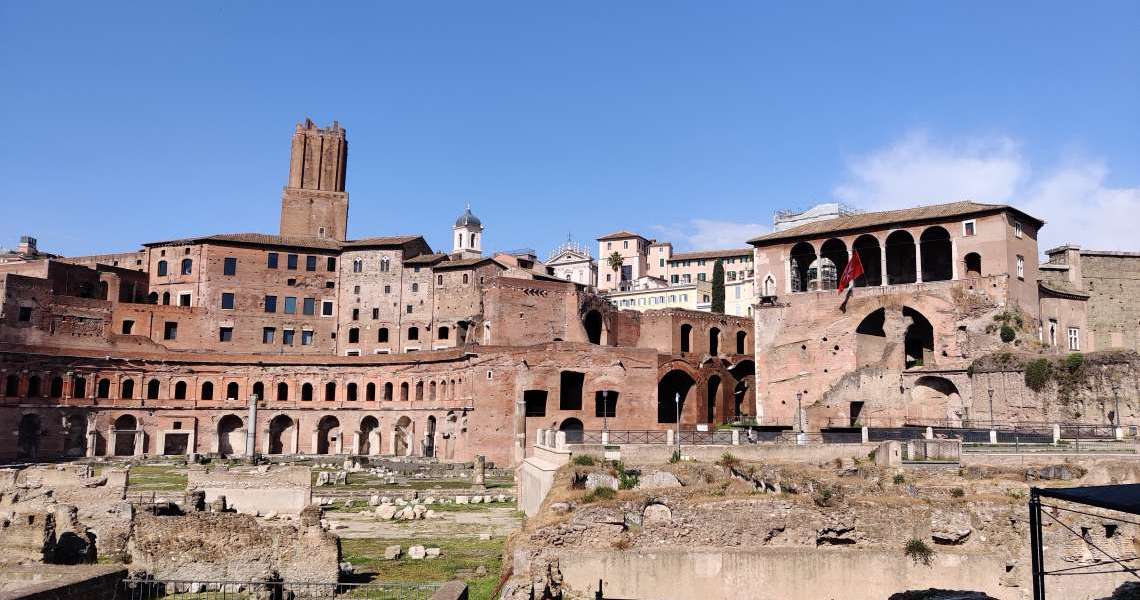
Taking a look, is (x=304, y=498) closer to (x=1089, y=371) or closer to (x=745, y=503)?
(x=745, y=503)

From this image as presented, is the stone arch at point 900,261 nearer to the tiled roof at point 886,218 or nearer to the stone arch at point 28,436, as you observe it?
the tiled roof at point 886,218

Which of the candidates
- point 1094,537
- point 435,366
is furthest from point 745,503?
point 435,366

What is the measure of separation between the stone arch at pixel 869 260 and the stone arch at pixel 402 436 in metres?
31.5

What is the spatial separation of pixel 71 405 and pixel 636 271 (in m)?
64.7

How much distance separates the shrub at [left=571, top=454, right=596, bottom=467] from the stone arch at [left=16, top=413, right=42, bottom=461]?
42.9m

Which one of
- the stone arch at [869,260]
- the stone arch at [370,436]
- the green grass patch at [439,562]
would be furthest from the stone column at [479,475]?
the stone arch at [869,260]

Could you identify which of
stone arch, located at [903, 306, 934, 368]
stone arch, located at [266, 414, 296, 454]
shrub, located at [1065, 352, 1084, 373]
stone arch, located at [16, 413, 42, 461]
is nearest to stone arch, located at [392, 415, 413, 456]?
stone arch, located at [266, 414, 296, 454]

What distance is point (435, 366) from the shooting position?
2388 inches

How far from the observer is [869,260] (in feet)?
181

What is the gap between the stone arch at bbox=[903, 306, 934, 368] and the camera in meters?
49.7

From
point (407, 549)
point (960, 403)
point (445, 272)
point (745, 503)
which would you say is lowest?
point (407, 549)

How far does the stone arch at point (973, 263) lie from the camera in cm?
4869

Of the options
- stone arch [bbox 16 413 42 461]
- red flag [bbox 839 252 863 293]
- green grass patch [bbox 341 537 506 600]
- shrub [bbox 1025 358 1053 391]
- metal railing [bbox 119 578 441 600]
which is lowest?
green grass patch [bbox 341 537 506 600]

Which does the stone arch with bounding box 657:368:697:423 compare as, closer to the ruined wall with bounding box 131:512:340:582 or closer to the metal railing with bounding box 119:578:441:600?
the metal railing with bounding box 119:578:441:600
